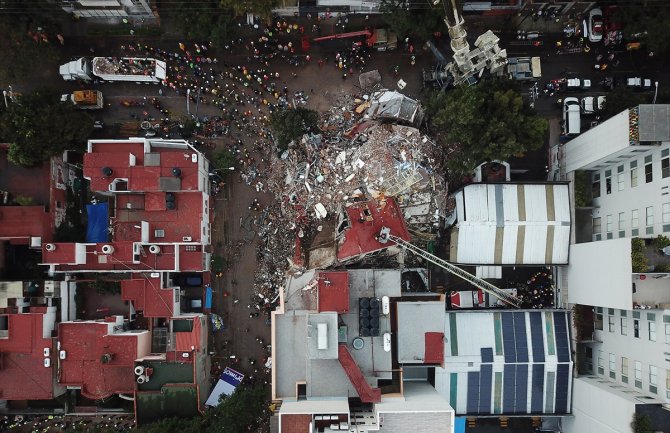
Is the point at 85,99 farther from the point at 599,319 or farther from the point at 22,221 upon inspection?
the point at 599,319

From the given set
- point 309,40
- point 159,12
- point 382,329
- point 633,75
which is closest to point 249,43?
point 309,40

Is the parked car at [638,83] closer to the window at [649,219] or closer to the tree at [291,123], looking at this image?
the window at [649,219]

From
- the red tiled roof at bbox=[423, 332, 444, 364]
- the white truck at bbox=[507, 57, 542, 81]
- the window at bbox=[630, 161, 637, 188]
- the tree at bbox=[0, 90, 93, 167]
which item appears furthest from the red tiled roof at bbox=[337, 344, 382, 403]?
the white truck at bbox=[507, 57, 542, 81]

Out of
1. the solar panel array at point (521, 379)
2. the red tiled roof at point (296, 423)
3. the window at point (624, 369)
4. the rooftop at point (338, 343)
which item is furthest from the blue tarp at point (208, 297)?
the window at point (624, 369)

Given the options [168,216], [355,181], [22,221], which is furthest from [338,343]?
[22,221]

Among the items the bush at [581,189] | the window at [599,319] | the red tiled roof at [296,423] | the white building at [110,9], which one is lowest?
the red tiled roof at [296,423]
